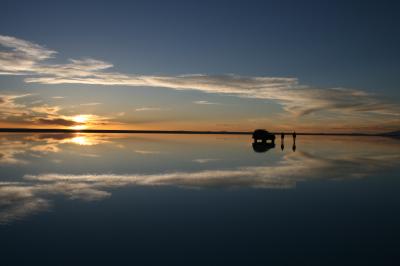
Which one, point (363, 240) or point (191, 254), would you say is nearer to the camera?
point (191, 254)

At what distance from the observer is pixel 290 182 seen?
897 inches

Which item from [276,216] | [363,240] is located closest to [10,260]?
[276,216]

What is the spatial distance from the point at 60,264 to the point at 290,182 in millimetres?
16137

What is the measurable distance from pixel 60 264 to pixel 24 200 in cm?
834

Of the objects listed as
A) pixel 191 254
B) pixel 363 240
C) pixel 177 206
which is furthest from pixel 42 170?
pixel 363 240

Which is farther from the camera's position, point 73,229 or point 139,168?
point 139,168

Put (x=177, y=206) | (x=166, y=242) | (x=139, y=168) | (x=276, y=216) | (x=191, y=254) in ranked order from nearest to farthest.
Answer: (x=191, y=254)
(x=166, y=242)
(x=276, y=216)
(x=177, y=206)
(x=139, y=168)

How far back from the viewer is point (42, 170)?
26.3 meters

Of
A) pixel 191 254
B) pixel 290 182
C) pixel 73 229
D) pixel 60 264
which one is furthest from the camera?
pixel 290 182

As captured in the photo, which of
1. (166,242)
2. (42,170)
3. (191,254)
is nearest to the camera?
(191,254)

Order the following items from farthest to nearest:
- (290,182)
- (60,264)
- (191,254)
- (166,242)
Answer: (290,182), (166,242), (191,254), (60,264)

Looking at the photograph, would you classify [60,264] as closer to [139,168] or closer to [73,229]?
[73,229]

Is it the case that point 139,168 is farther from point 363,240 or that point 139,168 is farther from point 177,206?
point 363,240

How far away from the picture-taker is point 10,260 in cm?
971
